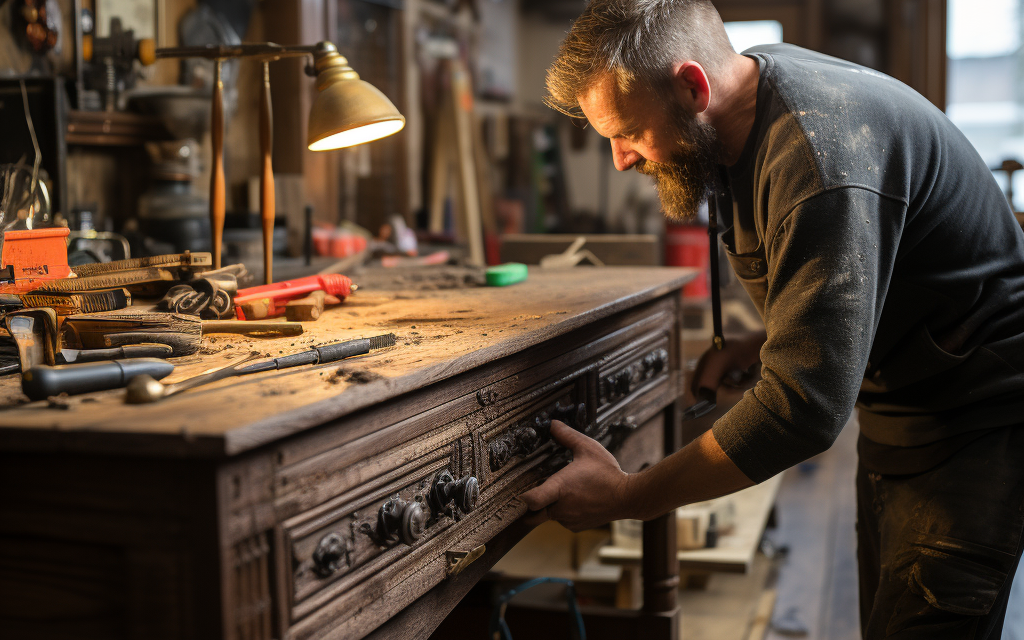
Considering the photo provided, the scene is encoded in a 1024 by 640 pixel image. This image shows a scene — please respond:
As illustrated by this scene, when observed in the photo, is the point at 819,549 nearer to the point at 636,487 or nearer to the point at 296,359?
the point at 636,487

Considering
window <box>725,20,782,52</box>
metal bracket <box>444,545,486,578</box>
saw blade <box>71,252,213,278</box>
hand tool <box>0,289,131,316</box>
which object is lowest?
metal bracket <box>444,545,486,578</box>

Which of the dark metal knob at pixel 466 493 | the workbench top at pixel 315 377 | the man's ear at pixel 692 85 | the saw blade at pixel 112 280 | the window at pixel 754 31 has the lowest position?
the dark metal knob at pixel 466 493

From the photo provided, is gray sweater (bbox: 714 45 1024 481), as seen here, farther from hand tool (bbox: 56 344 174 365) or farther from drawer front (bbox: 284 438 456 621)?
hand tool (bbox: 56 344 174 365)

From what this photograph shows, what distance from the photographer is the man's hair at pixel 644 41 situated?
1.24 meters

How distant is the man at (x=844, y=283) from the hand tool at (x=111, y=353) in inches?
19.9

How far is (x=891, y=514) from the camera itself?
1.46 metres

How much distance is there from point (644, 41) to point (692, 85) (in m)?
0.09

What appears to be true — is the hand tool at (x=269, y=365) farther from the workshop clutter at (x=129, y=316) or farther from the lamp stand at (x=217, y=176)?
the lamp stand at (x=217, y=176)

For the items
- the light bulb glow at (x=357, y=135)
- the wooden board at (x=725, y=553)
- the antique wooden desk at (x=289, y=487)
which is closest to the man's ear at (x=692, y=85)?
the antique wooden desk at (x=289, y=487)

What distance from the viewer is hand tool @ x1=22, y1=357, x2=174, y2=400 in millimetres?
753

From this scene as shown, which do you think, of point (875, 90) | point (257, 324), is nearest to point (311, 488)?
point (257, 324)

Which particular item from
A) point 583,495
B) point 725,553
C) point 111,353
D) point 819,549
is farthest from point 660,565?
point 819,549

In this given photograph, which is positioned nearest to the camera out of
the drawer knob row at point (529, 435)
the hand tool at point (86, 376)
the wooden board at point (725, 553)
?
the hand tool at point (86, 376)

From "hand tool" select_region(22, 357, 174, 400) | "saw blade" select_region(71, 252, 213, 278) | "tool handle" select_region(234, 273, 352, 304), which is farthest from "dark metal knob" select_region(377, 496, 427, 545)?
"saw blade" select_region(71, 252, 213, 278)
